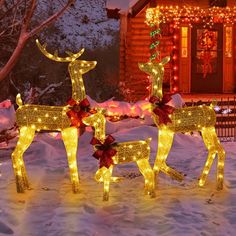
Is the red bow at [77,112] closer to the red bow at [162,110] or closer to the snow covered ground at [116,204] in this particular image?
the red bow at [162,110]

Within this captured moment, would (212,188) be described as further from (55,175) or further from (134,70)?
(134,70)

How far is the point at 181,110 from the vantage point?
24.5 ft

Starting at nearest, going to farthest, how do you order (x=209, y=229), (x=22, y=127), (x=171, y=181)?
(x=209, y=229) → (x=22, y=127) → (x=171, y=181)

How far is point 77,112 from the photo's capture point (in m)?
7.12

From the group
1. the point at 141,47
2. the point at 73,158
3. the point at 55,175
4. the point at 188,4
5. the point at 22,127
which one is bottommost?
the point at 55,175

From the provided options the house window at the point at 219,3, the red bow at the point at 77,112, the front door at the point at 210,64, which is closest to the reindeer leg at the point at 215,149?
the red bow at the point at 77,112

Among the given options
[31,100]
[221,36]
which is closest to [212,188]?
[31,100]

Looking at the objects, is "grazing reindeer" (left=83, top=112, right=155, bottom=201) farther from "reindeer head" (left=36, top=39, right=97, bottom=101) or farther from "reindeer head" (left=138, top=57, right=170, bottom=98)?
"reindeer head" (left=138, top=57, right=170, bottom=98)

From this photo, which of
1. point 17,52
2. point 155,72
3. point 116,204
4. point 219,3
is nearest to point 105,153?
point 116,204

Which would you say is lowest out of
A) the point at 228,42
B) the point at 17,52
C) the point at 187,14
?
the point at 17,52

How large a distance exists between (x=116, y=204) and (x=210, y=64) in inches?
506

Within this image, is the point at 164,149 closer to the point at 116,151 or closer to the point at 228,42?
the point at 116,151

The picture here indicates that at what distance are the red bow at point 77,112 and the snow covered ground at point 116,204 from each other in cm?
107

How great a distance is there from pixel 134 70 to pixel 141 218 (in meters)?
12.4
